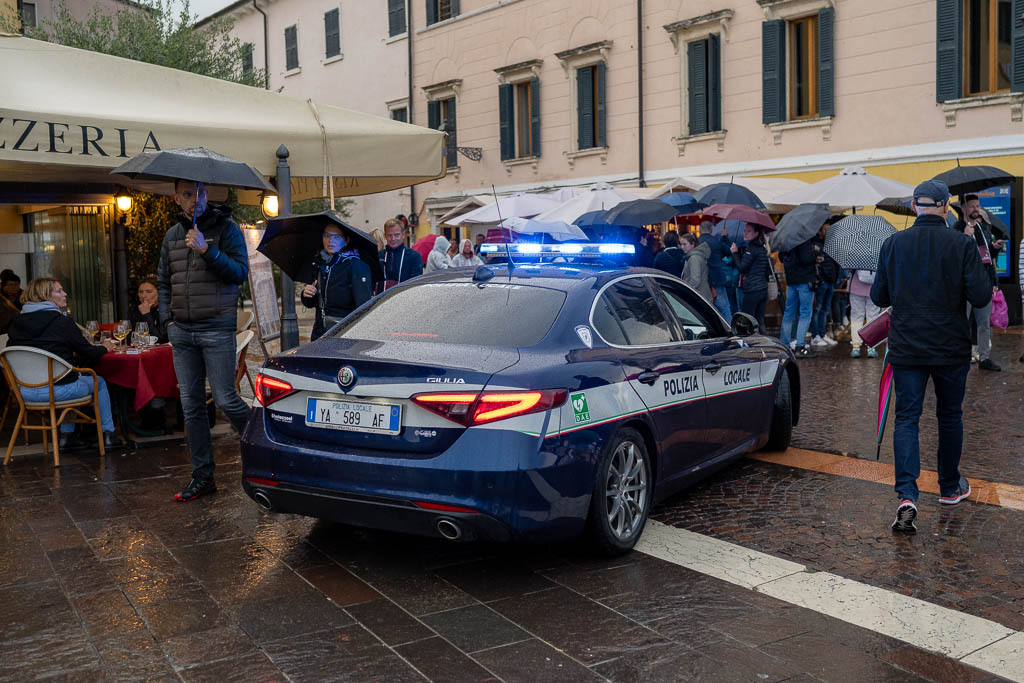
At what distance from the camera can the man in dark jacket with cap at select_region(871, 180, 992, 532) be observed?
17.3ft

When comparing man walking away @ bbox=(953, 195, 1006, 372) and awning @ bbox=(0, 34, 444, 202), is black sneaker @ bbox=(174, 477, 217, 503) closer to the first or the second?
awning @ bbox=(0, 34, 444, 202)

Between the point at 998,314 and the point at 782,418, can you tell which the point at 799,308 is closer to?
the point at 998,314

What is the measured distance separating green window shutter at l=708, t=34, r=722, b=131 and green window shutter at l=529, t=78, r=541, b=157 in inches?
216

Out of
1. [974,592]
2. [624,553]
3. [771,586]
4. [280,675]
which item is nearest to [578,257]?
[624,553]

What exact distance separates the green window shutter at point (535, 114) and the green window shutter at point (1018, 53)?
38.8 ft

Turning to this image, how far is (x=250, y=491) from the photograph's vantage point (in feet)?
15.9

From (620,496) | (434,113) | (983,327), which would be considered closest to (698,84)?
(434,113)

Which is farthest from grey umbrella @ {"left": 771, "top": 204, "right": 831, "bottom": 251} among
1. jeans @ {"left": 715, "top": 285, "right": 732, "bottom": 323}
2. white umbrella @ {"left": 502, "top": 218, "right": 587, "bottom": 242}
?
white umbrella @ {"left": 502, "top": 218, "right": 587, "bottom": 242}

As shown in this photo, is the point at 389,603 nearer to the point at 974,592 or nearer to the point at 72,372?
the point at 974,592

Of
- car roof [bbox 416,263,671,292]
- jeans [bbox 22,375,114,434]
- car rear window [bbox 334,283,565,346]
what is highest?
car roof [bbox 416,263,671,292]

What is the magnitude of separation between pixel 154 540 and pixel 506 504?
2.13 meters

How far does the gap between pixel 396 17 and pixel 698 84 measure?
39.2 feet

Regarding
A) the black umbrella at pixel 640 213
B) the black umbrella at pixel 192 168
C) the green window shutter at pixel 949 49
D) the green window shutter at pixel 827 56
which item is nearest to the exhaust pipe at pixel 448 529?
the black umbrella at pixel 192 168

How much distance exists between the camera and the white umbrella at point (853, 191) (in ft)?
45.6
